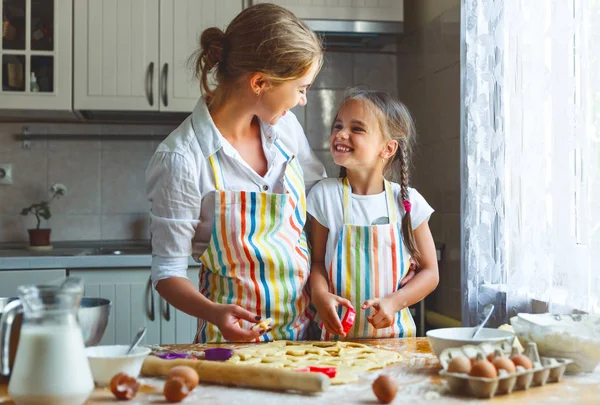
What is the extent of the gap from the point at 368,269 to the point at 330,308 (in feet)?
0.60

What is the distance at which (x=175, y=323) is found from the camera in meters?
2.55

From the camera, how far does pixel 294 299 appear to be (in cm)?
148

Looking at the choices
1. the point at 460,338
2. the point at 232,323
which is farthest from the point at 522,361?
the point at 232,323

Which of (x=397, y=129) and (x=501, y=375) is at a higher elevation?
(x=397, y=129)

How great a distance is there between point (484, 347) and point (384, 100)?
757 millimetres

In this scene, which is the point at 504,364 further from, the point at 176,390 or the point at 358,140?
the point at 358,140

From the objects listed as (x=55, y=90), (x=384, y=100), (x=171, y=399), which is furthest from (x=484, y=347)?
(x=55, y=90)

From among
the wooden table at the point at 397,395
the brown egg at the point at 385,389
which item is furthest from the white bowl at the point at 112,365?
the brown egg at the point at 385,389

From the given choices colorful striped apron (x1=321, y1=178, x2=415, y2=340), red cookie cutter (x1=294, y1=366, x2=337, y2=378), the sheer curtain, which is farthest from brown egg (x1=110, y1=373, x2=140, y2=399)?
the sheer curtain

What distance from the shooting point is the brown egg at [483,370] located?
95 cm

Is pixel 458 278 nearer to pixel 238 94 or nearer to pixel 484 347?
pixel 238 94

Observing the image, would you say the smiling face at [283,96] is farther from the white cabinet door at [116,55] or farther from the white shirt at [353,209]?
the white cabinet door at [116,55]

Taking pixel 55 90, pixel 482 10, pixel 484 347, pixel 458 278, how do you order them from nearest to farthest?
pixel 484 347 → pixel 482 10 → pixel 458 278 → pixel 55 90

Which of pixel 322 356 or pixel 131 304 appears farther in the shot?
pixel 131 304
